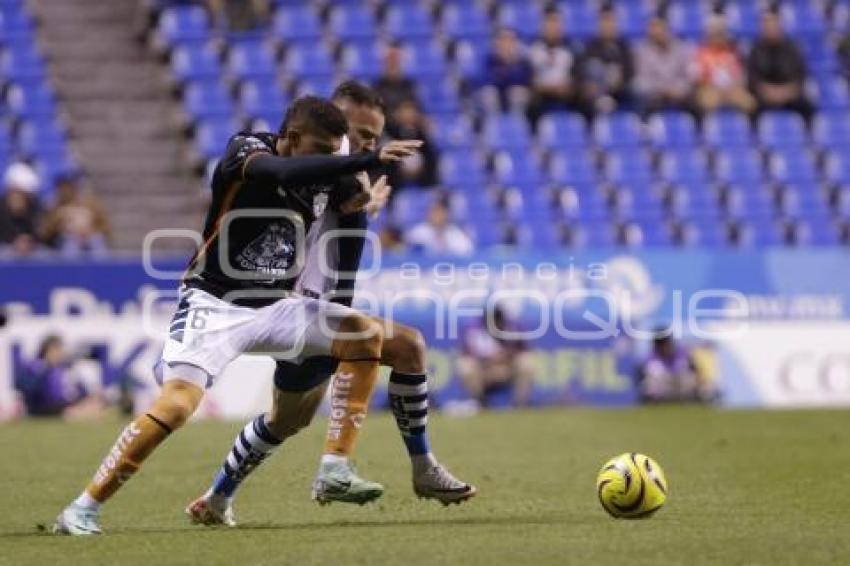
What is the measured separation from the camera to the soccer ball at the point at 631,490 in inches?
335

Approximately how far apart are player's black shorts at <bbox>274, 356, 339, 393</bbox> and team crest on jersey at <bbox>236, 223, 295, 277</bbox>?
494mm

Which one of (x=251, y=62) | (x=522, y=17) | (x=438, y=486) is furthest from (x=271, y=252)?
(x=522, y=17)

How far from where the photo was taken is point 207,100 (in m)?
22.7

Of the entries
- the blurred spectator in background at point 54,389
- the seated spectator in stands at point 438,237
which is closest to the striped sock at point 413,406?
the blurred spectator in background at point 54,389

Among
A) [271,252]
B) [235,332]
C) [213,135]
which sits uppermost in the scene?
[213,135]

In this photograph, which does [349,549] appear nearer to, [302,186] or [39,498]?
[302,186]

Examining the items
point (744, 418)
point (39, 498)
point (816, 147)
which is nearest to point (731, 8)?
point (816, 147)

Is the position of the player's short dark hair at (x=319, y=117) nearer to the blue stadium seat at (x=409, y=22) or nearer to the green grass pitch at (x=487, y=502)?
the green grass pitch at (x=487, y=502)

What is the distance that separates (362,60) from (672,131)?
161 inches

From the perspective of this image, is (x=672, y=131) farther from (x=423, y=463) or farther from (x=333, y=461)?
(x=333, y=461)

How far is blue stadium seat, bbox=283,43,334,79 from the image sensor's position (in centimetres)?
2289

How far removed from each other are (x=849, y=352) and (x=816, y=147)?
4819 millimetres

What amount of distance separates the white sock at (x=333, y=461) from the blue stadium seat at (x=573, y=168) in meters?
13.9

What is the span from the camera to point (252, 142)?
8.20 meters
